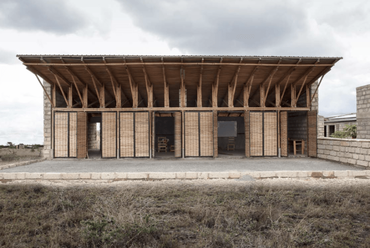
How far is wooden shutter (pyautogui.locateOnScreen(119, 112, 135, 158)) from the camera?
12.9 m

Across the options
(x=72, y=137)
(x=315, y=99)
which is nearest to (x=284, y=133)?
(x=315, y=99)

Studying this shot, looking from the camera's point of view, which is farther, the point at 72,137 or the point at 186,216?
the point at 72,137

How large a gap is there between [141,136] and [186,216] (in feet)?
28.2

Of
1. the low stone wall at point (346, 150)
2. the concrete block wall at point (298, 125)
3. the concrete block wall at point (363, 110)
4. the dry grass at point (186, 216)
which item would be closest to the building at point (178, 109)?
the low stone wall at point (346, 150)

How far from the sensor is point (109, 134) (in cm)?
1296

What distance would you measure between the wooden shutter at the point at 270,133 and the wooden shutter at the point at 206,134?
3187 millimetres

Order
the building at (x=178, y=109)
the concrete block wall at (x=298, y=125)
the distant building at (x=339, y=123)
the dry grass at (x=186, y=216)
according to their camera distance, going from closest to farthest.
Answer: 1. the dry grass at (x=186, y=216)
2. the building at (x=178, y=109)
3. the concrete block wall at (x=298, y=125)
4. the distant building at (x=339, y=123)

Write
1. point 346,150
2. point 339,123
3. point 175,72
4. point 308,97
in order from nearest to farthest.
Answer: point 346,150
point 175,72
point 308,97
point 339,123

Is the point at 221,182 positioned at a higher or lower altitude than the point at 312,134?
lower

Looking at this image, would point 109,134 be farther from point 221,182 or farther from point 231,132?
point 231,132

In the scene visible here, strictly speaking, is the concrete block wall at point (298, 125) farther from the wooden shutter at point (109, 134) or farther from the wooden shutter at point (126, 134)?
the wooden shutter at point (109, 134)

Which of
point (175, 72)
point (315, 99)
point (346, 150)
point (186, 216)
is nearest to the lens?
point (186, 216)

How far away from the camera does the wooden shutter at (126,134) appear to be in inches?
509

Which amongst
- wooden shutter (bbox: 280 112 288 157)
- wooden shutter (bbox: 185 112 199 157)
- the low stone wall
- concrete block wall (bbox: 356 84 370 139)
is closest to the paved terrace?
the low stone wall
